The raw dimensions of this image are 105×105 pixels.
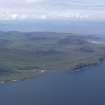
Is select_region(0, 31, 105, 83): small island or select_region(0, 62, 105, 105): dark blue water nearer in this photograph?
select_region(0, 62, 105, 105): dark blue water

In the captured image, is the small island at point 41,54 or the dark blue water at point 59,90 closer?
the dark blue water at point 59,90

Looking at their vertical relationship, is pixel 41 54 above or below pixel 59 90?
above

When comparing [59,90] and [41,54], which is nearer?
[59,90]

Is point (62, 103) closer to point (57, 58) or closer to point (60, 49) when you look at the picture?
point (57, 58)

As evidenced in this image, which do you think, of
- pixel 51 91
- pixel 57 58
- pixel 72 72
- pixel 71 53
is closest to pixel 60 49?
pixel 71 53

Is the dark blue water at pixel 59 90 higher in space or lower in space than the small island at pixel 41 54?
lower
